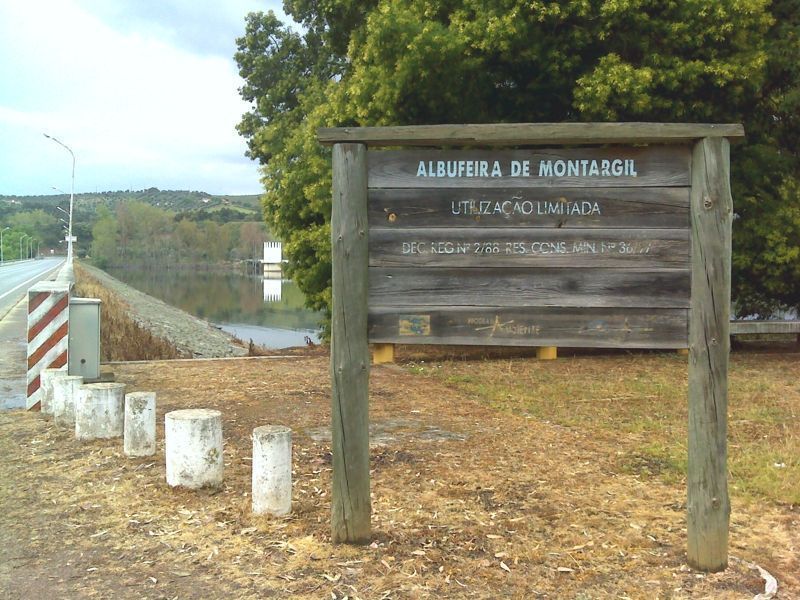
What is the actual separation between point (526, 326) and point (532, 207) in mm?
669

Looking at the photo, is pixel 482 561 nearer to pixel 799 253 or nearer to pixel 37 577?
pixel 37 577

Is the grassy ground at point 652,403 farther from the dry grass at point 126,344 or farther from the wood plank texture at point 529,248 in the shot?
the dry grass at point 126,344

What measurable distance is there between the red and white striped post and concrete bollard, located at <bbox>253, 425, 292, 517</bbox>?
176 inches

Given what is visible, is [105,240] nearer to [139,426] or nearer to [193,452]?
[139,426]

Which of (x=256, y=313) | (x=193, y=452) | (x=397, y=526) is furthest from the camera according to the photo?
(x=256, y=313)

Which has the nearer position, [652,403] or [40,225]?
[652,403]

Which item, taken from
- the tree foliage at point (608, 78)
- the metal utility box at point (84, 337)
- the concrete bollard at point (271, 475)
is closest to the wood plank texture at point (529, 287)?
the concrete bollard at point (271, 475)

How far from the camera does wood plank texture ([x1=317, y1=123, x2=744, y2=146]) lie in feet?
13.1

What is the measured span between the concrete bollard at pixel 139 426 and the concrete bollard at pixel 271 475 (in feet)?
5.56

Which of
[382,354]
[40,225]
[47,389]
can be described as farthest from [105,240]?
[47,389]

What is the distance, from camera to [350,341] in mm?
4234

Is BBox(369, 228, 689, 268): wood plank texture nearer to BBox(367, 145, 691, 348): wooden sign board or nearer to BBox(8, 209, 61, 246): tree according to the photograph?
BBox(367, 145, 691, 348): wooden sign board

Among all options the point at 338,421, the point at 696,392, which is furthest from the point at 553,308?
the point at 338,421

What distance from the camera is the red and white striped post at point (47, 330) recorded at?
8211 mm
